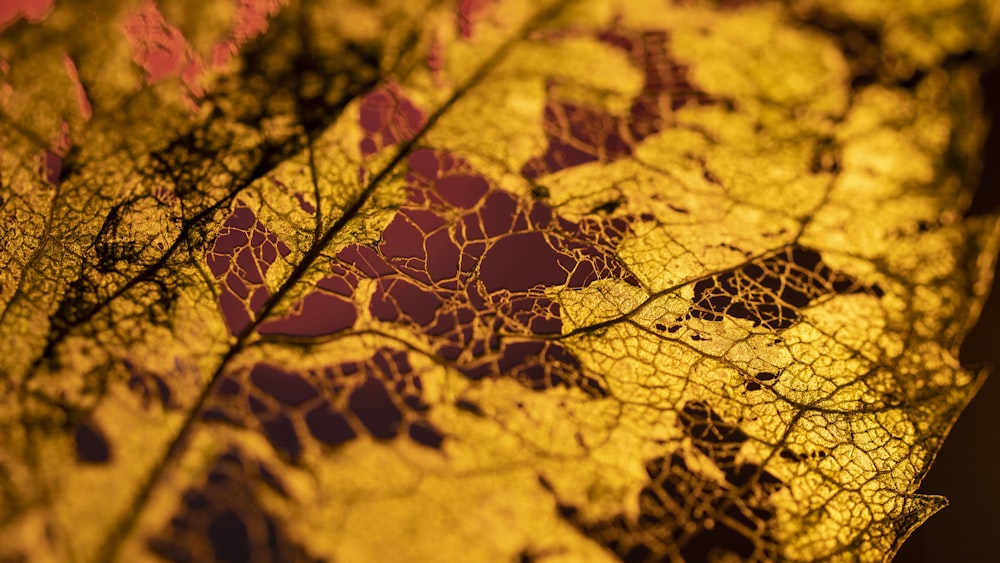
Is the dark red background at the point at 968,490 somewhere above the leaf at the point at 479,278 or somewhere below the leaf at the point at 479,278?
above

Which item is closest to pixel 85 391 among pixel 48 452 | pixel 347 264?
pixel 48 452

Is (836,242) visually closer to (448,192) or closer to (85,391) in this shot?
(448,192)

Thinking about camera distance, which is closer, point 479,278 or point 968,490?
point 479,278

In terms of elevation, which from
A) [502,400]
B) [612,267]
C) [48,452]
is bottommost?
[48,452]

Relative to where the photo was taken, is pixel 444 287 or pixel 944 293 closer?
pixel 944 293

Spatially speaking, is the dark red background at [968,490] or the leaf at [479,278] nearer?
the leaf at [479,278]

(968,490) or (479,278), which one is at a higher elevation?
(968,490)

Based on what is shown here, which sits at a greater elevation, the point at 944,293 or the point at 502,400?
the point at 944,293
